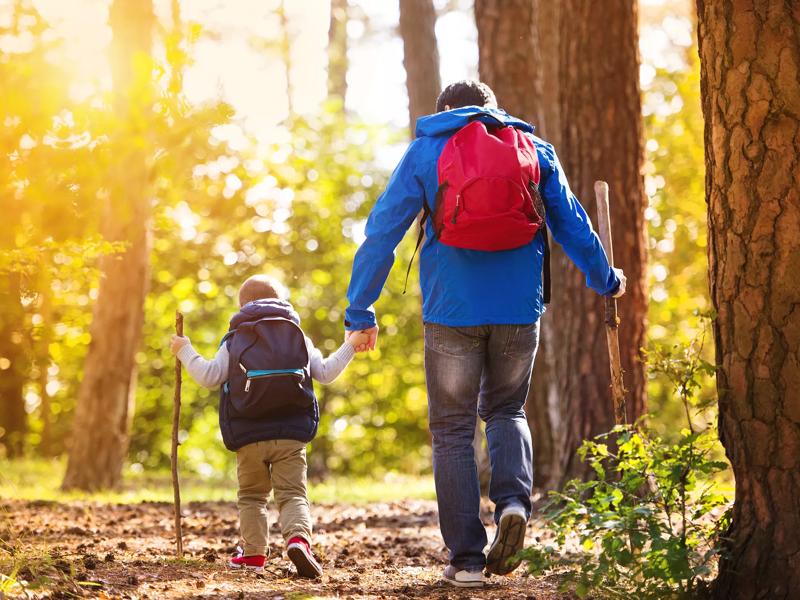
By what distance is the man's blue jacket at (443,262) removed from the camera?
14.2 ft

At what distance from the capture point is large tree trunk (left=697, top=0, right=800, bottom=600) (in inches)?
141

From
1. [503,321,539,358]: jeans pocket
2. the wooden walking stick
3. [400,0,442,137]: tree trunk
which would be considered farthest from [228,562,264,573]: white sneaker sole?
[400,0,442,137]: tree trunk

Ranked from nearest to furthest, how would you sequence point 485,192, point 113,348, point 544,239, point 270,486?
point 485,192 < point 544,239 < point 270,486 < point 113,348

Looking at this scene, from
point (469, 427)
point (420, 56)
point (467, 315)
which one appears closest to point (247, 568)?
point (469, 427)

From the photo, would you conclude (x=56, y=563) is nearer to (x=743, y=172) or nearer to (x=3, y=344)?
(x=743, y=172)

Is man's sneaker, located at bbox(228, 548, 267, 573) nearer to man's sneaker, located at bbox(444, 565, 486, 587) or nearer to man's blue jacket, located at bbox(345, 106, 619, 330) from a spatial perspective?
man's sneaker, located at bbox(444, 565, 486, 587)

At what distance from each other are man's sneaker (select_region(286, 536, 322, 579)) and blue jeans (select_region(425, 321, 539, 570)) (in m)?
0.71

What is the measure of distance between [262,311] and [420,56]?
5.99m

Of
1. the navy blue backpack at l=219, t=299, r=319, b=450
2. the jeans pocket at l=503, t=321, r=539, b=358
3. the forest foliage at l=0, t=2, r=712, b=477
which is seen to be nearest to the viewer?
the jeans pocket at l=503, t=321, r=539, b=358

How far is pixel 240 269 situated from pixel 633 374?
9.72 m

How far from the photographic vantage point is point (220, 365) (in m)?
5.00

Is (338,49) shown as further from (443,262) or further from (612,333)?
(443,262)

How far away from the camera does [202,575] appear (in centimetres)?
475

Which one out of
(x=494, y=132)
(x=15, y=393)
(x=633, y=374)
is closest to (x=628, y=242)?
(x=633, y=374)
